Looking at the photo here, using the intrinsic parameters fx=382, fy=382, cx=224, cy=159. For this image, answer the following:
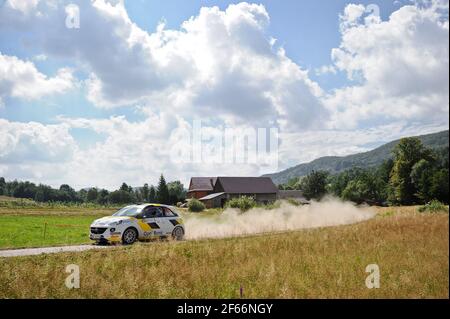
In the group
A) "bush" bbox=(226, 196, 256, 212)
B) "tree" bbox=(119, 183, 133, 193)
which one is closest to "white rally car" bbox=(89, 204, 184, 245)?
"bush" bbox=(226, 196, 256, 212)

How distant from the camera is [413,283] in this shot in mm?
8094

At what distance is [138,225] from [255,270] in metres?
9.21

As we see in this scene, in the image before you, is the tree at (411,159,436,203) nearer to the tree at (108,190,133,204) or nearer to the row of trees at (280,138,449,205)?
the row of trees at (280,138,449,205)

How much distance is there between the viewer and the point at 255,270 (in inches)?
436

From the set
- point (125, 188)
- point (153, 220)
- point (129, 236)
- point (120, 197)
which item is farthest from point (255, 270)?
point (125, 188)

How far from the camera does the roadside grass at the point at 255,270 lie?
826 cm

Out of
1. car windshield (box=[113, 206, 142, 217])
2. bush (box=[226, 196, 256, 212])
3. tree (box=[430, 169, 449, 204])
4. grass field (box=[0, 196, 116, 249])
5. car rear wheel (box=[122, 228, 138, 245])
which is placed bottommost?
grass field (box=[0, 196, 116, 249])

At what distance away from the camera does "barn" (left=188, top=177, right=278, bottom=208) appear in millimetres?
80125

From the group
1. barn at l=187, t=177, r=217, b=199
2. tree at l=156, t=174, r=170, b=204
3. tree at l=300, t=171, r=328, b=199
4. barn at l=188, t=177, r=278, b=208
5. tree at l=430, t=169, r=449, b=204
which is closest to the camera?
tree at l=430, t=169, r=449, b=204

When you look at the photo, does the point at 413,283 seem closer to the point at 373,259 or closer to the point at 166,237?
the point at 373,259

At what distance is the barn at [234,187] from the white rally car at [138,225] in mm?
55116

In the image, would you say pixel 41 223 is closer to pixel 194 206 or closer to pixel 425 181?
pixel 194 206

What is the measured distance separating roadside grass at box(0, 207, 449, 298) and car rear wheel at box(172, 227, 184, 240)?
560cm
